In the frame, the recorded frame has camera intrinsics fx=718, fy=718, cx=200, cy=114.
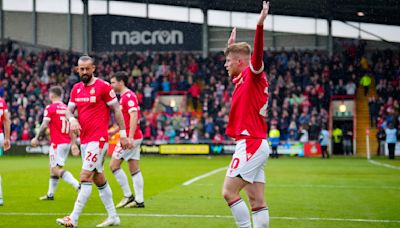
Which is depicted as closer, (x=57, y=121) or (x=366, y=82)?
(x=57, y=121)

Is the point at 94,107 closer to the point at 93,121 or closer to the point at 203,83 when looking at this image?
the point at 93,121

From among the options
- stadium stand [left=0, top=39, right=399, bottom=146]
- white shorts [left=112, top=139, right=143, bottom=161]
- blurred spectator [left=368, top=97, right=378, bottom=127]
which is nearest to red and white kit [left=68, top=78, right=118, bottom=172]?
white shorts [left=112, top=139, right=143, bottom=161]

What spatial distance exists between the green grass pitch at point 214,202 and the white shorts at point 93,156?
3.52 ft

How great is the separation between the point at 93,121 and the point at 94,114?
11 centimetres

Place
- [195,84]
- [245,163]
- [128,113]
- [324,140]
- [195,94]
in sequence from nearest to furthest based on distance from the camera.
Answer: [245,163]
[128,113]
[324,140]
[195,94]
[195,84]

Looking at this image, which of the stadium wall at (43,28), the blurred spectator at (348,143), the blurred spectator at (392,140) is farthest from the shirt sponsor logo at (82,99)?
the stadium wall at (43,28)

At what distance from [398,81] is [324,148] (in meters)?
8.15

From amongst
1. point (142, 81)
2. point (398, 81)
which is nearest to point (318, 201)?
point (398, 81)

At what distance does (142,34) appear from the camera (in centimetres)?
4997

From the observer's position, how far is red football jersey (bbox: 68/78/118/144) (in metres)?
10.7

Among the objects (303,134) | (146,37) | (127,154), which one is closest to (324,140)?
(303,134)

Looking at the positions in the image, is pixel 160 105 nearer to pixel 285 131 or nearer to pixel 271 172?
pixel 285 131

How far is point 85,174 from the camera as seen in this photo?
1048 cm

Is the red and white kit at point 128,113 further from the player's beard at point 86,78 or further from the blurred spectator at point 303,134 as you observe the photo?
the blurred spectator at point 303,134
